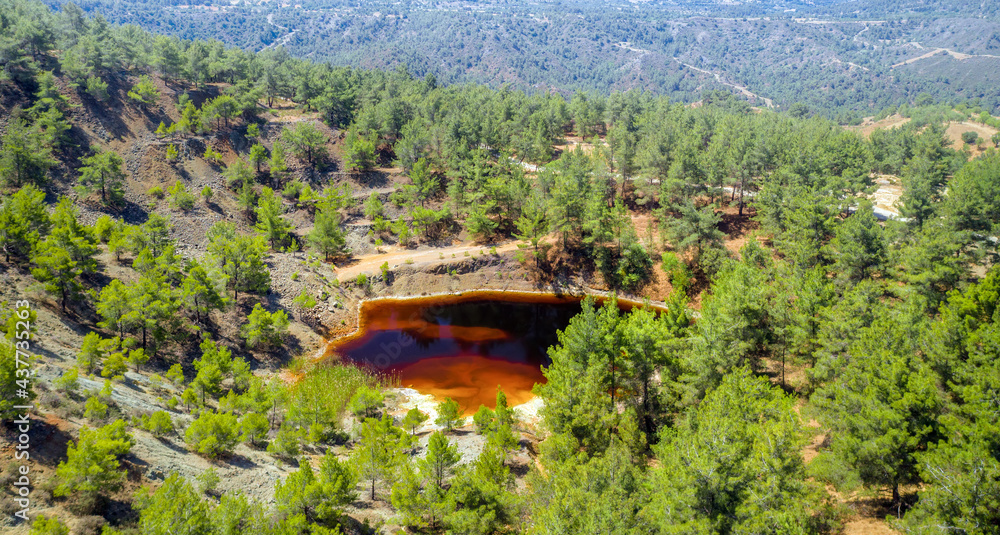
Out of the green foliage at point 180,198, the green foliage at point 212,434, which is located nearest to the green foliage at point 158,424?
the green foliage at point 212,434

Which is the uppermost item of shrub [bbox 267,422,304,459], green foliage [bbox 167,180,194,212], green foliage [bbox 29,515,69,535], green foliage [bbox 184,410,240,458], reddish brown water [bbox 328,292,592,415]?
green foliage [bbox 29,515,69,535]

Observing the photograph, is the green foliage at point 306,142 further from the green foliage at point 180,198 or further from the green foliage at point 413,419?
the green foliage at point 413,419

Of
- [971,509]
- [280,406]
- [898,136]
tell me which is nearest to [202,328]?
[280,406]

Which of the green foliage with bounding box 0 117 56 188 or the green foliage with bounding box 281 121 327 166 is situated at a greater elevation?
the green foliage with bounding box 0 117 56 188

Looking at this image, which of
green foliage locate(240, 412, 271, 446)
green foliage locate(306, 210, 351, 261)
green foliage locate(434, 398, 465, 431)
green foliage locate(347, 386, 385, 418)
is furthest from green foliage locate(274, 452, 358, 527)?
green foliage locate(306, 210, 351, 261)

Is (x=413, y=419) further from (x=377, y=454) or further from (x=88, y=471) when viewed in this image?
(x=88, y=471)

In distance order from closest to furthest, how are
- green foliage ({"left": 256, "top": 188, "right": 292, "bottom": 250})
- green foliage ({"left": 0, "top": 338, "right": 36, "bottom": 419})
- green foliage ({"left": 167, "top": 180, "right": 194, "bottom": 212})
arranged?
green foliage ({"left": 0, "top": 338, "right": 36, "bottom": 419}) < green foliage ({"left": 256, "top": 188, "right": 292, "bottom": 250}) < green foliage ({"left": 167, "top": 180, "right": 194, "bottom": 212})

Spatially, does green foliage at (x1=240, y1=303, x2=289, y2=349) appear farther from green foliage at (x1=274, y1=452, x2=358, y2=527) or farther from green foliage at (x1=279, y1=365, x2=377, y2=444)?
green foliage at (x1=274, y1=452, x2=358, y2=527)
